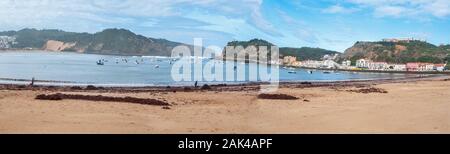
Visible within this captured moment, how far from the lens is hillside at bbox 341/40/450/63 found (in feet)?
560

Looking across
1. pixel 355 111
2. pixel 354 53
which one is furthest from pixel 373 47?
pixel 355 111

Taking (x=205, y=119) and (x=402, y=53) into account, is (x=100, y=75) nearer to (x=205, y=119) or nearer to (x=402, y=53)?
(x=205, y=119)

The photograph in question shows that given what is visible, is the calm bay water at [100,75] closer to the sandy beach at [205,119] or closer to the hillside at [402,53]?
the sandy beach at [205,119]

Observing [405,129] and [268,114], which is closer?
[405,129]

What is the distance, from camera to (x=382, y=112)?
1830 cm

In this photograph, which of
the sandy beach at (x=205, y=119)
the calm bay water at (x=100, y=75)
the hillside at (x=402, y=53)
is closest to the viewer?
the sandy beach at (x=205, y=119)

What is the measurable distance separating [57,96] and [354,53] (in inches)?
7425

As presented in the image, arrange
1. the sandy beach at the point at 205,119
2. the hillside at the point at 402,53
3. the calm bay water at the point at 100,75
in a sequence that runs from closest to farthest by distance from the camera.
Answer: the sandy beach at the point at 205,119 → the calm bay water at the point at 100,75 → the hillside at the point at 402,53

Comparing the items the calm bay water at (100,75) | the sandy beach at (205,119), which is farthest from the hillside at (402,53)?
the sandy beach at (205,119)

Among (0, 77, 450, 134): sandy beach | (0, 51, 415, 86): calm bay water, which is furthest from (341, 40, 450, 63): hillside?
(0, 77, 450, 134): sandy beach

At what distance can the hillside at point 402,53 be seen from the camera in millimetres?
170625
